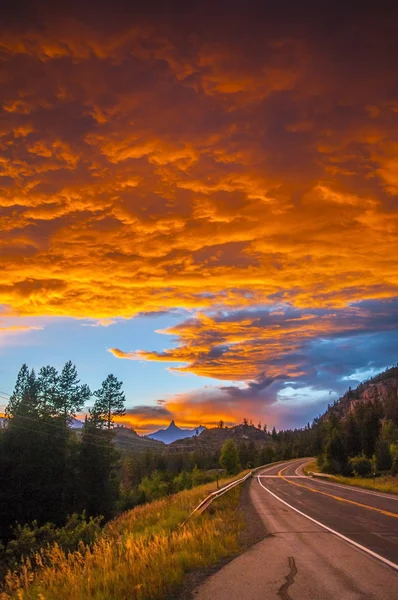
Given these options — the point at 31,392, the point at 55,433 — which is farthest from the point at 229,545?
the point at 31,392

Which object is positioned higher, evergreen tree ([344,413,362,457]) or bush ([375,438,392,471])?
evergreen tree ([344,413,362,457])

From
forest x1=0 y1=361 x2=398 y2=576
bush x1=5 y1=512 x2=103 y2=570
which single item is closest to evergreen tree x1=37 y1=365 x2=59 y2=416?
forest x1=0 y1=361 x2=398 y2=576

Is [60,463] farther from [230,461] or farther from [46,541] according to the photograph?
[230,461]

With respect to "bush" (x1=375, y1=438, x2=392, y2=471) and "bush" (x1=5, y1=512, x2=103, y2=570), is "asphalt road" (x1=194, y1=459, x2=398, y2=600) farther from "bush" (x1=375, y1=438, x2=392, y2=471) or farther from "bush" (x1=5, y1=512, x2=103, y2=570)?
"bush" (x1=375, y1=438, x2=392, y2=471)

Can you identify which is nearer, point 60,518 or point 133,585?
point 133,585

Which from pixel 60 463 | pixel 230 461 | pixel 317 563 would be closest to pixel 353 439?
pixel 230 461

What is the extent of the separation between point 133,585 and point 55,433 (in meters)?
45.5

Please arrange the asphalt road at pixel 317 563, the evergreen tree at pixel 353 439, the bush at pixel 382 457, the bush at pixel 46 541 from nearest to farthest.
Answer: the asphalt road at pixel 317 563, the bush at pixel 46 541, the bush at pixel 382 457, the evergreen tree at pixel 353 439

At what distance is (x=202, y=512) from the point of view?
17.5 meters

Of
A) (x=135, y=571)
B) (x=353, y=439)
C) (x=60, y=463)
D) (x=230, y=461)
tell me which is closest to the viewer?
(x=135, y=571)

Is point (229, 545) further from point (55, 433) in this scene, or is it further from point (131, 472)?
point (131, 472)

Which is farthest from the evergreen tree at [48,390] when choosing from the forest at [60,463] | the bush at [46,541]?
the bush at [46,541]

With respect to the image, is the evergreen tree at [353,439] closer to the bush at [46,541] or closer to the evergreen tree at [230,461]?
the evergreen tree at [230,461]

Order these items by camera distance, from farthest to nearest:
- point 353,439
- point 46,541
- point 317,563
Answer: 1. point 353,439
2. point 46,541
3. point 317,563
